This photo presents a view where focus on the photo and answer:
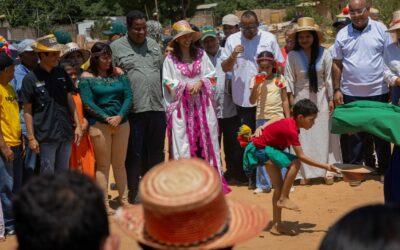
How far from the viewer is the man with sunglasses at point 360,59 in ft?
24.7

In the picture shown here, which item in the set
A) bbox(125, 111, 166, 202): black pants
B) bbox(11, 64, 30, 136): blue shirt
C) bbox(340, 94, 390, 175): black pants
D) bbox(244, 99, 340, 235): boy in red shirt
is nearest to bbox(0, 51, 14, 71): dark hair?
bbox(11, 64, 30, 136): blue shirt

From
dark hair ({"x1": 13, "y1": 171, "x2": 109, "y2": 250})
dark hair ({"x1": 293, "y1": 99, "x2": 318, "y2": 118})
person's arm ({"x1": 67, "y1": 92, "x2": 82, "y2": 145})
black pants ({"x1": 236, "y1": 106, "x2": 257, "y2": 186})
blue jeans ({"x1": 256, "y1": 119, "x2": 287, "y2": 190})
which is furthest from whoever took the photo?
black pants ({"x1": 236, "y1": 106, "x2": 257, "y2": 186})

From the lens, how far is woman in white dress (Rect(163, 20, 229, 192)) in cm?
714

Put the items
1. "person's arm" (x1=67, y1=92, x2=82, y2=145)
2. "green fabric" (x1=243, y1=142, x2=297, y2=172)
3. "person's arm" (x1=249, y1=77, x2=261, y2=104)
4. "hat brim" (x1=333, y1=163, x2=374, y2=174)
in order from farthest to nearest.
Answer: "person's arm" (x1=249, y1=77, x2=261, y2=104) → "person's arm" (x1=67, y1=92, x2=82, y2=145) → "green fabric" (x1=243, y1=142, x2=297, y2=172) → "hat brim" (x1=333, y1=163, x2=374, y2=174)

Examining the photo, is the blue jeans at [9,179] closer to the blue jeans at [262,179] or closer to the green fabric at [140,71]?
the green fabric at [140,71]

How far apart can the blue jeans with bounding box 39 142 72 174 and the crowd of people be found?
0.01 metres

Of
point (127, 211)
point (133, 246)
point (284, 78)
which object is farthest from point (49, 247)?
point (284, 78)

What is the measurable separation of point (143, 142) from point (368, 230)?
5.94 meters

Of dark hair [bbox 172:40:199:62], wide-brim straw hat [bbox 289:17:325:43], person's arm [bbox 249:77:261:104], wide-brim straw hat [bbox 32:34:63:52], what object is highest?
wide-brim straw hat [bbox 32:34:63:52]

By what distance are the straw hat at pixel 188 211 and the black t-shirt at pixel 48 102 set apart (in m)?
4.22

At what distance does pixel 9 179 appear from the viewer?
624 cm

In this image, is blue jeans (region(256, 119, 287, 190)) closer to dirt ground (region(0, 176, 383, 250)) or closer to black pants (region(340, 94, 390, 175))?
dirt ground (region(0, 176, 383, 250))

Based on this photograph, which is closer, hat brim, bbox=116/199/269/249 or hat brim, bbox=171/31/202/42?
hat brim, bbox=116/199/269/249

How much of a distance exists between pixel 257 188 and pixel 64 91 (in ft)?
8.75
